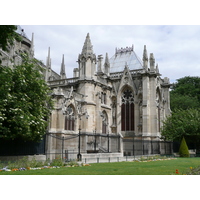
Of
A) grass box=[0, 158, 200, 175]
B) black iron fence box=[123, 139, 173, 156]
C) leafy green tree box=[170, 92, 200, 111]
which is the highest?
Result: leafy green tree box=[170, 92, 200, 111]

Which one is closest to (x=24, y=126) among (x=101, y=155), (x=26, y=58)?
(x=26, y=58)

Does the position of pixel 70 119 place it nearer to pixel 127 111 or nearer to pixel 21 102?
pixel 127 111

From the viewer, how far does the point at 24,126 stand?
16750 millimetres

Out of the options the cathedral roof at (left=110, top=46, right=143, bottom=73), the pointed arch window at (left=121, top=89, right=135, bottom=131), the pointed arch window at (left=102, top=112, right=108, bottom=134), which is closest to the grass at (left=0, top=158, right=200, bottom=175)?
the pointed arch window at (left=102, top=112, right=108, bottom=134)

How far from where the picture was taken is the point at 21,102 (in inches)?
683

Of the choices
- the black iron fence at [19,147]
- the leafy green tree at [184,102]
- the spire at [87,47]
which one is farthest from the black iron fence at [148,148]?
the leafy green tree at [184,102]

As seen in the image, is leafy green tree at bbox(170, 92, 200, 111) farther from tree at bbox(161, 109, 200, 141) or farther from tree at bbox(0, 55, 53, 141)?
tree at bbox(0, 55, 53, 141)

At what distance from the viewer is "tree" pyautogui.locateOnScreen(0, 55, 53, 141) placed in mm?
16250

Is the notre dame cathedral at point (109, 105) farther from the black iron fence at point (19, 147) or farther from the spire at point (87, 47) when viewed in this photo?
the black iron fence at point (19, 147)

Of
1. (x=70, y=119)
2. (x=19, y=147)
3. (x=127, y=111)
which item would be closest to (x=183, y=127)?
(x=127, y=111)

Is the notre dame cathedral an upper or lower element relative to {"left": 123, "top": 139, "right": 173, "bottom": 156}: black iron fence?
upper

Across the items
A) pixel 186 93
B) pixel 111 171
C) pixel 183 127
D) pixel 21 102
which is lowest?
pixel 111 171

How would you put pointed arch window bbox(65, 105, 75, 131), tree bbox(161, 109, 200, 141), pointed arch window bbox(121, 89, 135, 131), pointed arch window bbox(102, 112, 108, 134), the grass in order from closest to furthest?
1. the grass
2. pointed arch window bbox(65, 105, 75, 131)
3. tree bbox(161, 109, 200, 141)
4. pointed arch window bbox(102, 112, 108, 134)
5. pointed arch window bbox(121, 89, 135, 131)

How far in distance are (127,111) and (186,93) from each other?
2450 centimetres
